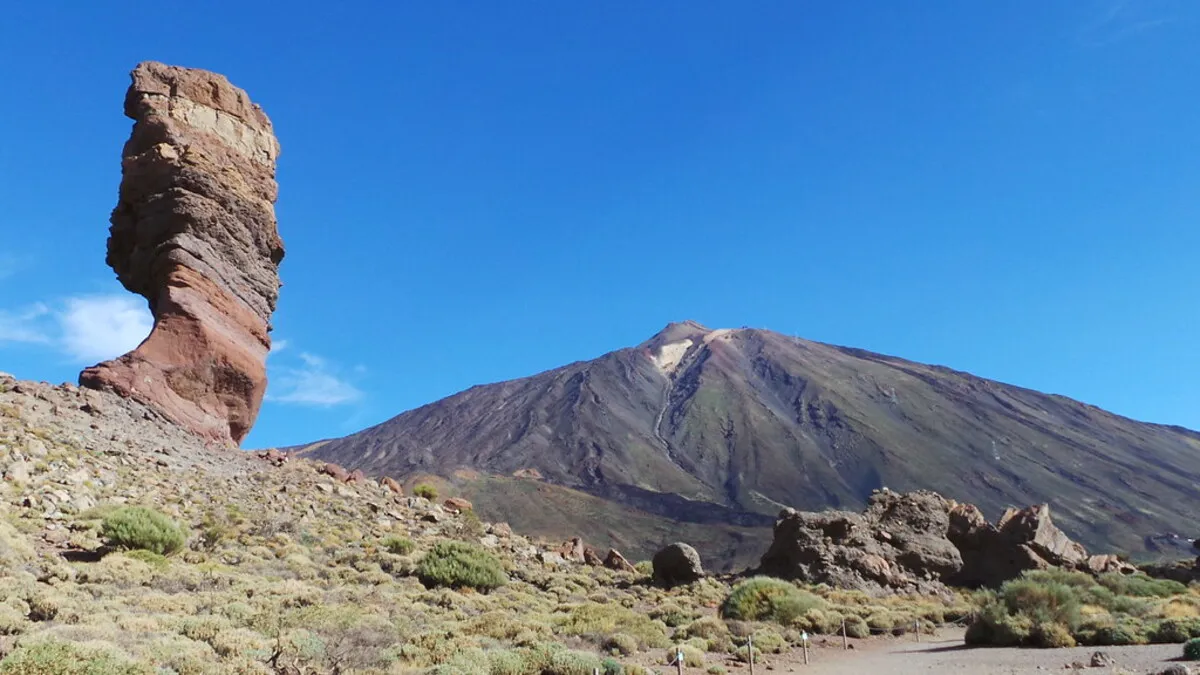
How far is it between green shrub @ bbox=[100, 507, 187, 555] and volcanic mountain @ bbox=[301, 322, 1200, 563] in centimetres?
5556

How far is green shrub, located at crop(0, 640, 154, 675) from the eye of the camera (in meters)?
6.08

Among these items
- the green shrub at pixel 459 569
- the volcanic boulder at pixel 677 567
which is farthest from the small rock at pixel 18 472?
the volcanic boulder at pixel 677 567

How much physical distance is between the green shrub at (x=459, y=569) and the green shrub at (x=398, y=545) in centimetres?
98

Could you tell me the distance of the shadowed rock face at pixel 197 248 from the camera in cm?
2044

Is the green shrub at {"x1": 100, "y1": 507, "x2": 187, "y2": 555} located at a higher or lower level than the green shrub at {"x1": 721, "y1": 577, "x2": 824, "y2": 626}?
higher

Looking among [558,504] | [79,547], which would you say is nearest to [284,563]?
[79,547]

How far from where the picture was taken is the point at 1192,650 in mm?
10758

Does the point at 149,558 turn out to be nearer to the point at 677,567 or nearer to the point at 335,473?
the point at 335,473

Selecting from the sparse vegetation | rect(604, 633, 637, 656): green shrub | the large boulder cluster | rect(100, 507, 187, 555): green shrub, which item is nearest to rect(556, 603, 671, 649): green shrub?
rect(604, 633, 637, 656): green shrub

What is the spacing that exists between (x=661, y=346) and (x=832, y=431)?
67.2 meters

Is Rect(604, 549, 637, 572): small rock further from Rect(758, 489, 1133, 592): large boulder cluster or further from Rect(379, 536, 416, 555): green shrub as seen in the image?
Rect(379, 536, 416, 555): green shrub

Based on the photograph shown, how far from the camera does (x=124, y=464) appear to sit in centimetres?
1700

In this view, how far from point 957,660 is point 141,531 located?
47.0 ft

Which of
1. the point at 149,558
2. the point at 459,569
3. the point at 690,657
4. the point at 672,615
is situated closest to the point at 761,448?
the point at 672,615
